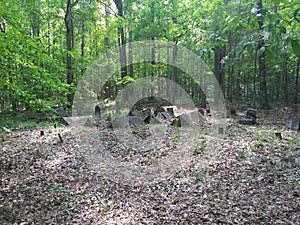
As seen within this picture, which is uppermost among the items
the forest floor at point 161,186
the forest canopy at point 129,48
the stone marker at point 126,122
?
the forest canopy at point 129,48

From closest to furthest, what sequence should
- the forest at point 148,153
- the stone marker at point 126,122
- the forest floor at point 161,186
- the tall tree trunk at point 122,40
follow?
the forest at point 148,153, the forest floor at point 161,186, the stone marker at point 126,122, the tall tree trunk at point 122,40

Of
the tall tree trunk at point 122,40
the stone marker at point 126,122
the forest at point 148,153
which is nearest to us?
the forest at point 148,153

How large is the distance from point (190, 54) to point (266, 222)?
17.8 m

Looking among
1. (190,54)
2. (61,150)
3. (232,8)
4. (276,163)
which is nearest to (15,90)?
(61,150)

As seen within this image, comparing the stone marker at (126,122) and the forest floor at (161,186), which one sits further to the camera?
the stone marker at (126,122)

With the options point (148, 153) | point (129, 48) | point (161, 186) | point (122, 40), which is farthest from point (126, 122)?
point (129, 48)

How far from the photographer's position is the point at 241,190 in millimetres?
4176

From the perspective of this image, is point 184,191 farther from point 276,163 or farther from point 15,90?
point 15,90

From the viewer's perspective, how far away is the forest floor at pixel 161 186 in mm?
3607

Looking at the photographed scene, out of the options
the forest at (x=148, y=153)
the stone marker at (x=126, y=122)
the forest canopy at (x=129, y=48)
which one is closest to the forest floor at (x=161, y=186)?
the forest at (x=148, y=153)

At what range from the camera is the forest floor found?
3.61 meters

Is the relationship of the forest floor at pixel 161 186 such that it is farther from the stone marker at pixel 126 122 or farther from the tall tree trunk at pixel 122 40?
the tall tree trunk at pixel 122 40

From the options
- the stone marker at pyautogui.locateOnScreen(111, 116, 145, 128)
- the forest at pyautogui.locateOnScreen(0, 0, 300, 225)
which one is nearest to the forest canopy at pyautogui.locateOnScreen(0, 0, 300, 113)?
the forest at pyautogui.locateOnScreen(0, 0, 300, 225)

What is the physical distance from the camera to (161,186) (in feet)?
15.4
